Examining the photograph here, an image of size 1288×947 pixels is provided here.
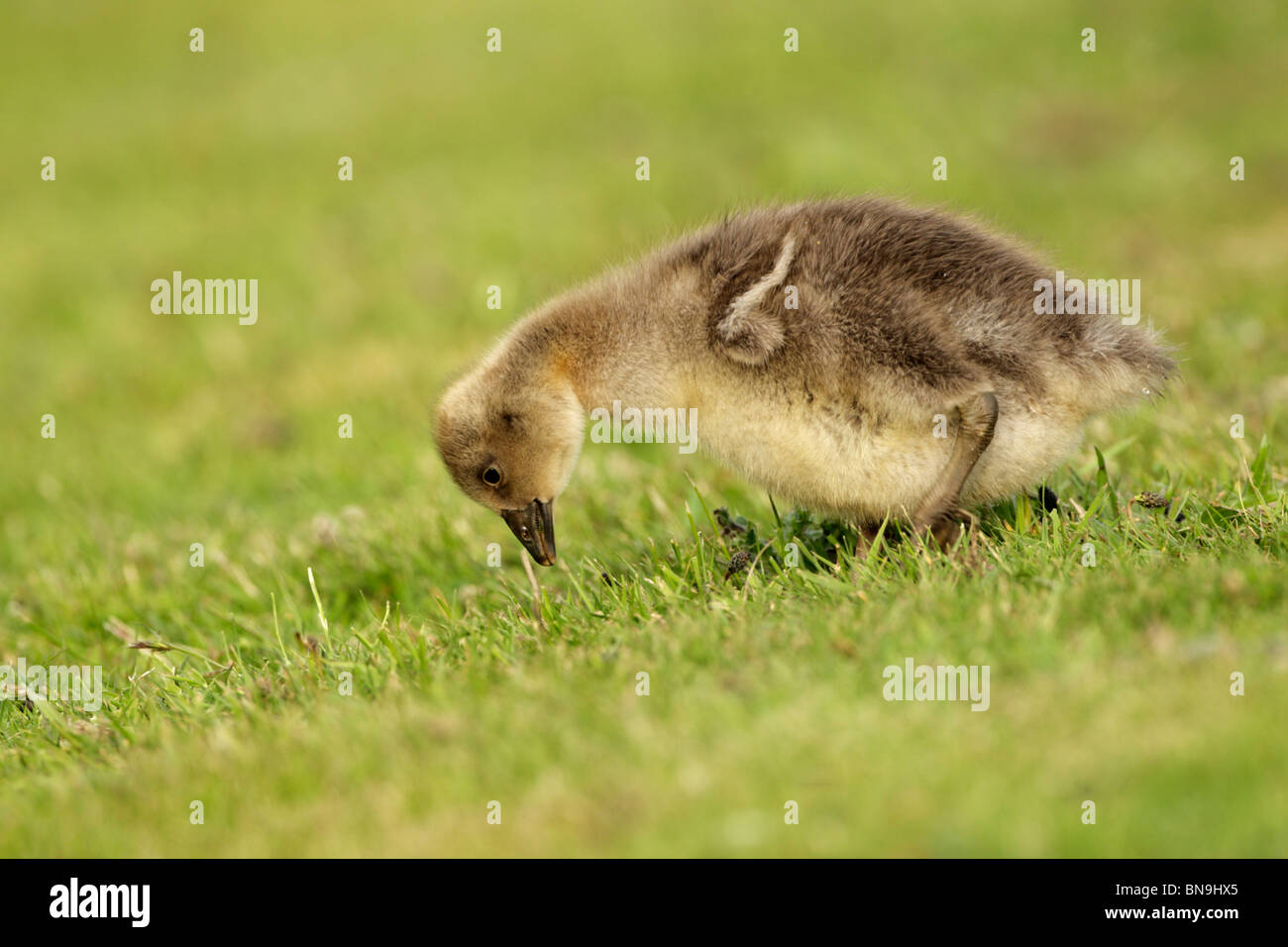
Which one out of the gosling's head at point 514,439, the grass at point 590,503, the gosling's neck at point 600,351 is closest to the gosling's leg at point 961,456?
the grass at point 590,503

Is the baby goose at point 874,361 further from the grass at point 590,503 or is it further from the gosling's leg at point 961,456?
the grass at point 590,503

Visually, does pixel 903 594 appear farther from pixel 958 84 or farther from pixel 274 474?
pixel 958 84

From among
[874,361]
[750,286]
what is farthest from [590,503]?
[874,361]

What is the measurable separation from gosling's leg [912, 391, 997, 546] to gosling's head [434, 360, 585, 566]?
1.56 m

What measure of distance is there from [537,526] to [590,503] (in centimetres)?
125

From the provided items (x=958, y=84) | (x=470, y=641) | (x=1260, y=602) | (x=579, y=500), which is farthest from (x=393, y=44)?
(x=1260, y=602)

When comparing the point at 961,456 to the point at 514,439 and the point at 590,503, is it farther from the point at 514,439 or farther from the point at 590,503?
the point at 590,503

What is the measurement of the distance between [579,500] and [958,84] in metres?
11.3

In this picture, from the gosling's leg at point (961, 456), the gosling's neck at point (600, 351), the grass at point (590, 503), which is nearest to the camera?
the grass at point (590, 503)

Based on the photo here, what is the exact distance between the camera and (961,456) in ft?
16.4

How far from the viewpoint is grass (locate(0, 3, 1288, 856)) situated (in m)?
3.53

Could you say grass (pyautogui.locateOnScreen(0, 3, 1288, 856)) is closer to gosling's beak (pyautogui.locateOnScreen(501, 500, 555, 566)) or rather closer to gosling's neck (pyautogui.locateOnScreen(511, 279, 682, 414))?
gosling's beak (pyautogui.locateOnScreen(501, 500, 555, 566))

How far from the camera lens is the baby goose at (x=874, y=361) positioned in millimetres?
5047

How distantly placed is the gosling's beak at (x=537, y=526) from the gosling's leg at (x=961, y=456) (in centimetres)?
163
